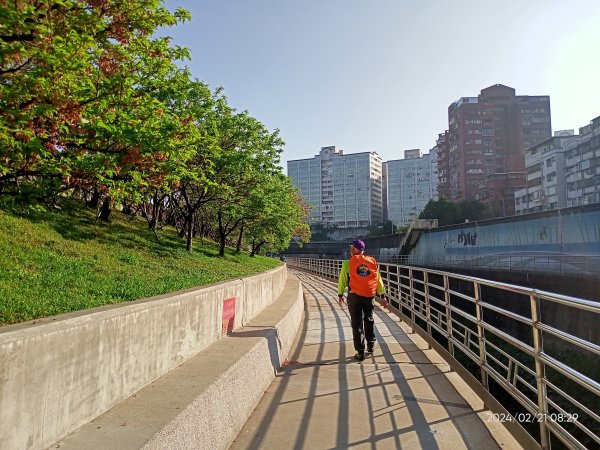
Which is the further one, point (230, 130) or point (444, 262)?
point (444, 262)

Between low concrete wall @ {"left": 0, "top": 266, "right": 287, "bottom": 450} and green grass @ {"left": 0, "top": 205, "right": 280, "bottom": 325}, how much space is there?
1336mm

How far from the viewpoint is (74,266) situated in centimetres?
857

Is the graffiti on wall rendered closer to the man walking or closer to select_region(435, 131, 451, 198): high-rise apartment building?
the man walking

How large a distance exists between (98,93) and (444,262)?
135 ft

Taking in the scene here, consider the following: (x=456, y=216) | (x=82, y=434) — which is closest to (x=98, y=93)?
(x=82, y=434)

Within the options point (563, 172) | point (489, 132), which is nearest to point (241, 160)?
point (563, 172)

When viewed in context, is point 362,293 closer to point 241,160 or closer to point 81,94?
point 81,94

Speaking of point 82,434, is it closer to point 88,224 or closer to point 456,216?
point 88,224

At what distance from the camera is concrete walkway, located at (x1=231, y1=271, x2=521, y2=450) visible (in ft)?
12.9

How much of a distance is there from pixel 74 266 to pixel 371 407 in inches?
251

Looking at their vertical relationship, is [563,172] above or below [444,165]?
below

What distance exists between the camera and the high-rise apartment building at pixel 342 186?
150125 millimetres

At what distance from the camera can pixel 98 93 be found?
600 centimetres

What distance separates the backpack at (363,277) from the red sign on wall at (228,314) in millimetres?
1851
